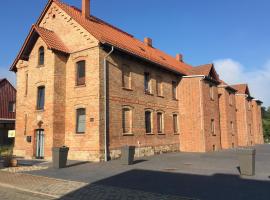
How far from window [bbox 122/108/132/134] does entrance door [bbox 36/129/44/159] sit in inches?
222

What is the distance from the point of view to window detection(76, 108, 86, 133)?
18.2 metres

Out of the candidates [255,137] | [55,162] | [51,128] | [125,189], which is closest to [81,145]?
[51,128]

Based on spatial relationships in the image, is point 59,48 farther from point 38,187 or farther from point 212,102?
point 212,102

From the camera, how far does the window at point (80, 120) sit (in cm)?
1824

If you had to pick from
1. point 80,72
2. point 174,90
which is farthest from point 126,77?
point 174,90

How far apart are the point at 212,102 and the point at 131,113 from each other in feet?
36.1

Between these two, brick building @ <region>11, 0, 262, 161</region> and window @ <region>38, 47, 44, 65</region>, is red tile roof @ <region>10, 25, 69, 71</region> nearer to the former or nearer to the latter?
brick building @ <region>11, 0, 262, 161</region>

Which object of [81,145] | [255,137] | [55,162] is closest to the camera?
[55,162]

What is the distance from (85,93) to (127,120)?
3.57 m

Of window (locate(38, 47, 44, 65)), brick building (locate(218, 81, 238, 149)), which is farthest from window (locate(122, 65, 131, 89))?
brick building (locate(218, 81, 238, 149))

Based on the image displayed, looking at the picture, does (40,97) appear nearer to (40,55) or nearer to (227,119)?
(40,55)

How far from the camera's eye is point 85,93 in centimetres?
1819

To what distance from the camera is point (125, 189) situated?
29.6 feet

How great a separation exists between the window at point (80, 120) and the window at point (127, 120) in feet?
8.97
